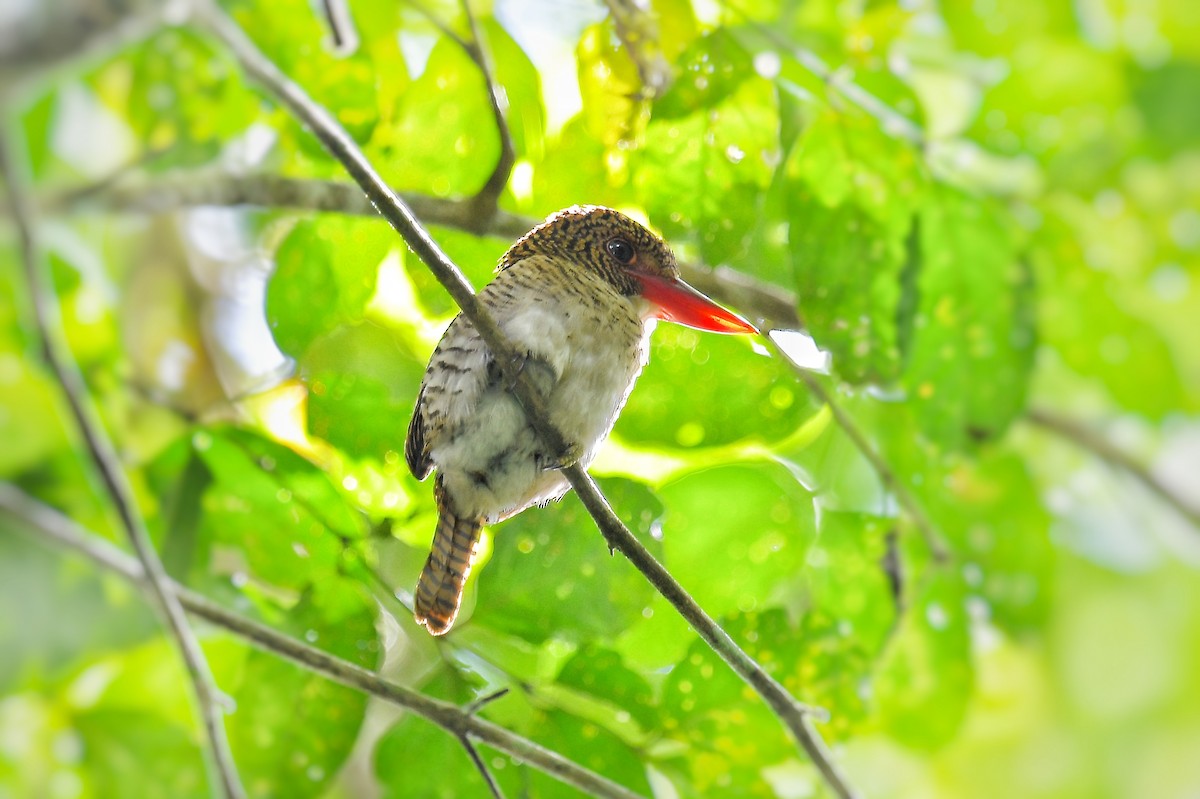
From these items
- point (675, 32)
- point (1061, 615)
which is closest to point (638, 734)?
point (675, 32)

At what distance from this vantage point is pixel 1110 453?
1835 mm

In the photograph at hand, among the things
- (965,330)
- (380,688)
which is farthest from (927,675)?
(380,688)

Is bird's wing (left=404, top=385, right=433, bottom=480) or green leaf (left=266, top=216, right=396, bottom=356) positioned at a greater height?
green leaf (left=266, top=216, right=396, bottom=356)

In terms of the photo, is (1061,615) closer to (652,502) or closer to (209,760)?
(652,502)

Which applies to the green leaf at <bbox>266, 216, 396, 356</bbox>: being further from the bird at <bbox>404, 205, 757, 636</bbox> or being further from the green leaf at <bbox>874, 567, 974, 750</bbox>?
the green leaf at <bbox>874, 567, 974, 750</bbox>

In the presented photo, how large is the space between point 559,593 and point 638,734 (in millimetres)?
155

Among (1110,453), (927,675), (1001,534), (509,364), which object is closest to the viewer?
(509,364)

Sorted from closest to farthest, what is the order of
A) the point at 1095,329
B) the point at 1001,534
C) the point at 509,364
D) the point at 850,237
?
the point at 509,364
the point at 850,237
the point at 1001,534
the point at 1095,329

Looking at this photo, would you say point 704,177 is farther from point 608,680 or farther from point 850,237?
point 608,680

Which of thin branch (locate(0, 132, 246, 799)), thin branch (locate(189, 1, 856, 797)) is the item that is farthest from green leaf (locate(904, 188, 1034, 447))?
thin branch (locate(0, 132, 246, 799))

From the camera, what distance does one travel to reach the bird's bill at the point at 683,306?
0.92m

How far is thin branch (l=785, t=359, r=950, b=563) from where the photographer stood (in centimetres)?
102

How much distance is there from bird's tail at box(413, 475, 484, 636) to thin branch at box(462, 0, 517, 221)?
0.24m

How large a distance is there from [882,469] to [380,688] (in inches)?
20.3
